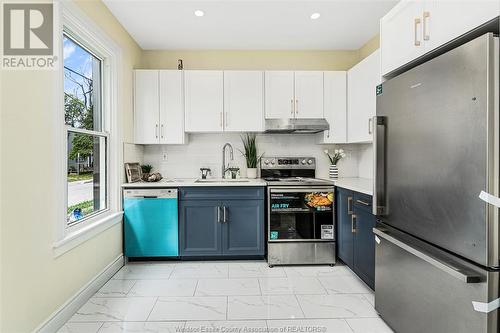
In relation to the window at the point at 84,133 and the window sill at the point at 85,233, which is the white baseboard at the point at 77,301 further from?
the window at the point at 84,133

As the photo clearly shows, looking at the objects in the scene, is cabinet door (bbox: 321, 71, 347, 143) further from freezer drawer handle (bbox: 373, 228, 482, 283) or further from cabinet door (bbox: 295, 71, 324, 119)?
freezer drawer handle (bbox: 373, 228, 482, 283)

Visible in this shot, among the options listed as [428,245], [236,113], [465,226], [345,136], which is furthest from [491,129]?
[236,113]

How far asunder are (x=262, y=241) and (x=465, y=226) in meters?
2.14

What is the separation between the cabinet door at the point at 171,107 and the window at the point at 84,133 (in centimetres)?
67

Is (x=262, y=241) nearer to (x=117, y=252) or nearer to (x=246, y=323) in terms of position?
(x=246, y=323)

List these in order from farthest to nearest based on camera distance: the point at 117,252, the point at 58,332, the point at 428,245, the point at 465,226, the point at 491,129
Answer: the point at 117,252 → the point at 58,332 → the point at 428,245 → the point at 465,226 → the point at 491,129

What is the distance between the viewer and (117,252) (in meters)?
2.99

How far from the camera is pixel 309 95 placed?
347cm

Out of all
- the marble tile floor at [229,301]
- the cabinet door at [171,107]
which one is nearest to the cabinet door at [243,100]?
the cabinet door at [171,107]

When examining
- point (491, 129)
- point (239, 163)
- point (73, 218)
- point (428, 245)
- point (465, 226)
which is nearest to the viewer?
point (491, 129)

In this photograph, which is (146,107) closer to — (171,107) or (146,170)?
(171,107)

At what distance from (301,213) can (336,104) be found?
140 cm

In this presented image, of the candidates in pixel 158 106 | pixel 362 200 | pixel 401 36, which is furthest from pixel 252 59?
pixel 362 200

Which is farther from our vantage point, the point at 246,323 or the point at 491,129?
the point at 246,323
